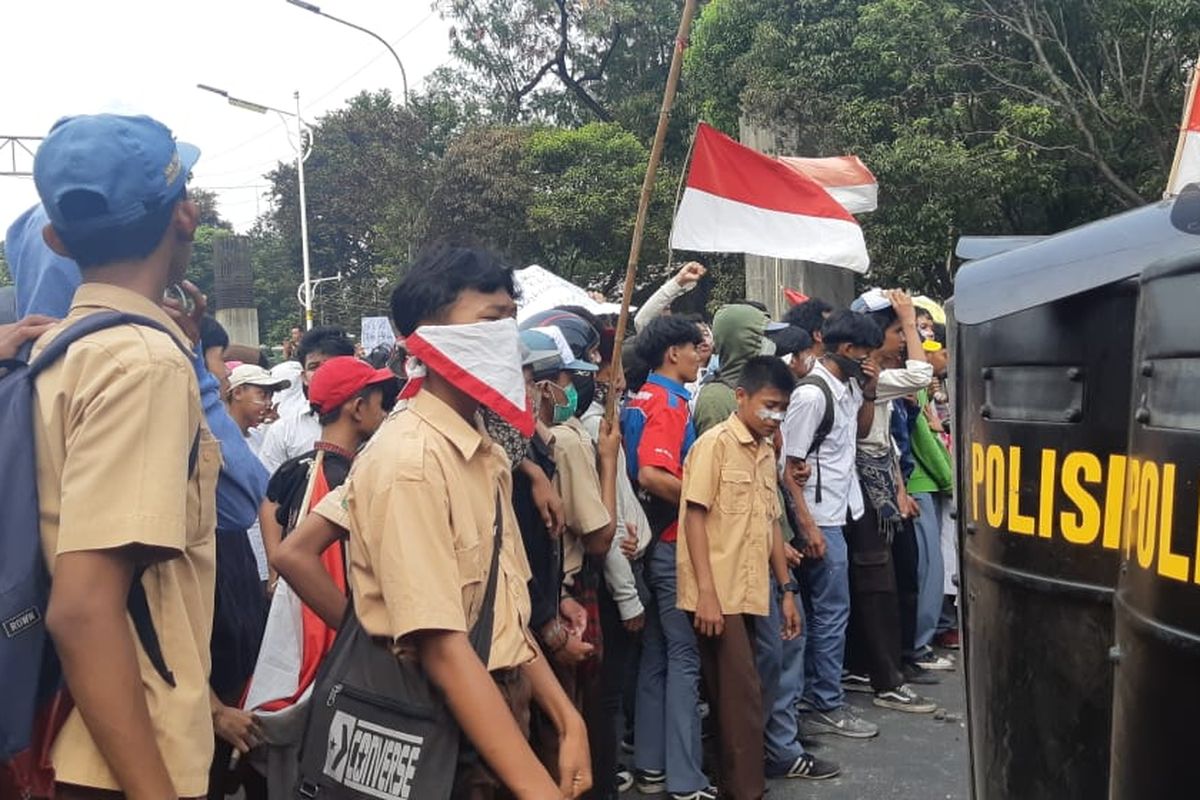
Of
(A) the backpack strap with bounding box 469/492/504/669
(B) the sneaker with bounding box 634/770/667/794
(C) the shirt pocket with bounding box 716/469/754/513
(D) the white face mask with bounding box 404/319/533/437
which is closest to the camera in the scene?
(A) the backpack strap with bounding box 469/492/504/669

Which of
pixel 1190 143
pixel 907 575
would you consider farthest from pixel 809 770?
pixel 1190 143

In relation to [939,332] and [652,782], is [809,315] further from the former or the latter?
[652,782]

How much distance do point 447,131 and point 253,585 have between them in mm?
25213

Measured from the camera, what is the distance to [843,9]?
1559 cm

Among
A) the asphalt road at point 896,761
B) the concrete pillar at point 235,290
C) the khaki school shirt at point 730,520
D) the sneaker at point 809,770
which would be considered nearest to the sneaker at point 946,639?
the asphalt road at point 896,761

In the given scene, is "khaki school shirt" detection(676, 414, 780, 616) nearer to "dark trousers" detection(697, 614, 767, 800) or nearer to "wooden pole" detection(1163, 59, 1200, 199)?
"dark trousers" detection(697, 614, 767, 800)

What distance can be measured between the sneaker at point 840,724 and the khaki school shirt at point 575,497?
2.02 m

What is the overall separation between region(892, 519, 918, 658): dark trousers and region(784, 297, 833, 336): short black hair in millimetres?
1170

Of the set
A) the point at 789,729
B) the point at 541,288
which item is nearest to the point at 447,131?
the point at 541,288

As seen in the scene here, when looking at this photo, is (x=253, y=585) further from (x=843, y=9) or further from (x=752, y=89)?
(x=843, y=9)

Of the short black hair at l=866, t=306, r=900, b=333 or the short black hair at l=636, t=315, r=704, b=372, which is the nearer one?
the short black hair at l=636, t=315, r=704, b=372

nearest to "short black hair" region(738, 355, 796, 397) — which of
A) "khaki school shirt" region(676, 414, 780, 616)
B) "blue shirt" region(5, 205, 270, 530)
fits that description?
"khaki school shirt" region(676, 414, 780, 616)

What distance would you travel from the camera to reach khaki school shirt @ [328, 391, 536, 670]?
5.94 ft

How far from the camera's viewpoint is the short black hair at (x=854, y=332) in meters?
5.33
